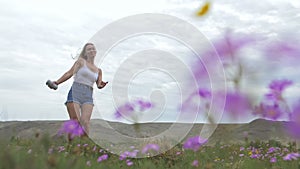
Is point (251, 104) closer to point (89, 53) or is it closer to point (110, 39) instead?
point (110, 39)

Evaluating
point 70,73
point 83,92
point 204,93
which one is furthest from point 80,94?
point 204,93

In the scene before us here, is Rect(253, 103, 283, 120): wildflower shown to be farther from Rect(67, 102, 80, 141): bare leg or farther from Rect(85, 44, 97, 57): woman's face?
Rect(85, 44, 97, 57): woman's face

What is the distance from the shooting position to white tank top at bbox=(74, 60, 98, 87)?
631cm

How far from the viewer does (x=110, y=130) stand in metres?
7.33

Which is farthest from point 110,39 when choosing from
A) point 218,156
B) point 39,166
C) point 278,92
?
point 218,156

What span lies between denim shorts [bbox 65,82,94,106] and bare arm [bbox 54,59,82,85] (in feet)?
1.18

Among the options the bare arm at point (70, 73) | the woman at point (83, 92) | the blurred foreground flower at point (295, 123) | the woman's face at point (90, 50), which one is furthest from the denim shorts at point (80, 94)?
the blurred foreground flower at point (295, 123)

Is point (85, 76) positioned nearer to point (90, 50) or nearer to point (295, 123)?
point (90, 50)

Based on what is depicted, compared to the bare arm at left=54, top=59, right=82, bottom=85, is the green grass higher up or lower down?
lower down

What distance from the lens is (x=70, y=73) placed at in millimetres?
6703

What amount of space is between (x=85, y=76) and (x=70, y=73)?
52 cm

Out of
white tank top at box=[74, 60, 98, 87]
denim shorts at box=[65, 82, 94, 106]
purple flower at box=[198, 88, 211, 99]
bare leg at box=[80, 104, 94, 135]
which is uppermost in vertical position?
white tank top at box=[74, 60, 98, 87]

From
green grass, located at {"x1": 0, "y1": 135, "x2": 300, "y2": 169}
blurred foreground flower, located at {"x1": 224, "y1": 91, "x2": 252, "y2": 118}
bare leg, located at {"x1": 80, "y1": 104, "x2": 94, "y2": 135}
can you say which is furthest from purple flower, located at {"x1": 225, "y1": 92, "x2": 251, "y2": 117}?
bare leg, located at {"x1": 80, "y1": 104, "x2": 94, "y2": 135}

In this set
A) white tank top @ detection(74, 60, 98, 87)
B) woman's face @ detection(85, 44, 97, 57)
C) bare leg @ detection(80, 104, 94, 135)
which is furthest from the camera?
woman's face @ detection(85, 44, 97, 57)
